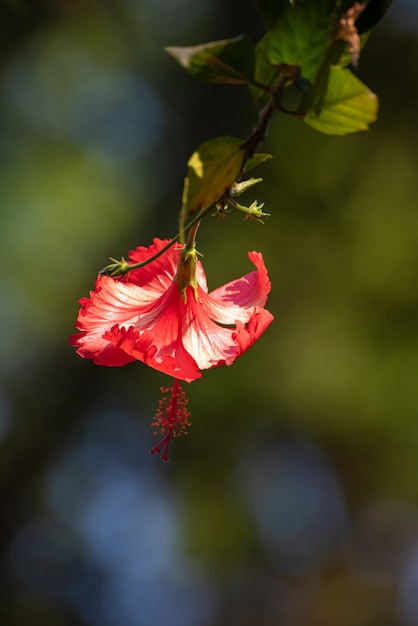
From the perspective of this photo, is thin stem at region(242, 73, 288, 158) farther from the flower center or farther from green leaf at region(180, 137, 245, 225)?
the flower center

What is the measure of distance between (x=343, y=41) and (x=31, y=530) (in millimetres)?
4198

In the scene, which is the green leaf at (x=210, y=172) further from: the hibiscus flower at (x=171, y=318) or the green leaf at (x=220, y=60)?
the hibiscus flower at (x=171, y=318)

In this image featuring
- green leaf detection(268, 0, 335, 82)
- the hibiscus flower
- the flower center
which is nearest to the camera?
green leaf detection(268, 0, 335, 82)

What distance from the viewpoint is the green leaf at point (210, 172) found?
54 cm

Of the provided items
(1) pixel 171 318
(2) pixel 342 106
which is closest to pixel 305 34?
(2) pixel 342 106

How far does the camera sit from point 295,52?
1.79ft

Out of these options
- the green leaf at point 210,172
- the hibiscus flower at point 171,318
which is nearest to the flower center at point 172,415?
the hibiscus flower at point 171,318

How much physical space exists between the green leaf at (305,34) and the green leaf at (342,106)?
20 millimetres

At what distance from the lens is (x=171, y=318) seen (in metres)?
0.84

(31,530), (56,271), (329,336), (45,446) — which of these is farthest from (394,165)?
(31,530)

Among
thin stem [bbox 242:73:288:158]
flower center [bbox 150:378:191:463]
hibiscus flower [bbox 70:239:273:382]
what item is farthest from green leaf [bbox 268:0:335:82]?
flower center [bbox 150:378:191:463]

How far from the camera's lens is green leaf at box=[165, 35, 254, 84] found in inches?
22.0

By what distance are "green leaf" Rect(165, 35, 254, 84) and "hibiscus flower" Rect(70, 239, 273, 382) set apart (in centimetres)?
22

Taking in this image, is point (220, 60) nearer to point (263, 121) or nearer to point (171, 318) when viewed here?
point (263, 121)
